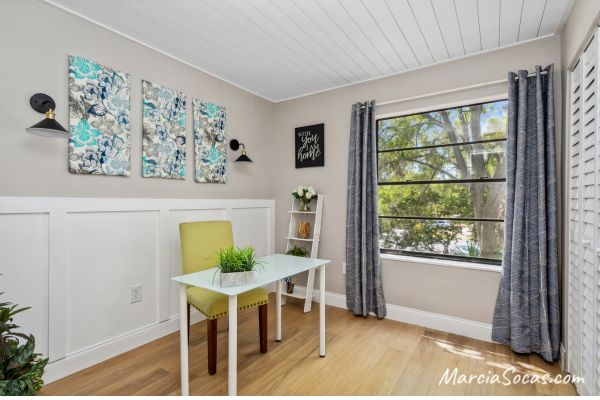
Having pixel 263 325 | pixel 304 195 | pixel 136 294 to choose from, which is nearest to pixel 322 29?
pixel 304 195

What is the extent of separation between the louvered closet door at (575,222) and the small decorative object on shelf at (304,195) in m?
2.13

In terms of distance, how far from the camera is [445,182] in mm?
2840

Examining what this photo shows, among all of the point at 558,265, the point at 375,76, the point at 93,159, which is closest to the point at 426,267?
the point at 558,265

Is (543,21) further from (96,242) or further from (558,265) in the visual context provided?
(96,242)

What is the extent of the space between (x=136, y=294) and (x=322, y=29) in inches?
95.8

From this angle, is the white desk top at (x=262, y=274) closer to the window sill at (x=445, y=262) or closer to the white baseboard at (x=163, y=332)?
the white baseboard at (x=163, y=332)

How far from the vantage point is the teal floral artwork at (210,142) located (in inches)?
113

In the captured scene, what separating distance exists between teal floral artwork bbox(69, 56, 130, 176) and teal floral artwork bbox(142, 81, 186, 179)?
16 centimetres

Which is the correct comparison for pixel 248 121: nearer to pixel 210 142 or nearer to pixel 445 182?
pixel 210 142

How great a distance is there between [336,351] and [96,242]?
75.6 inches

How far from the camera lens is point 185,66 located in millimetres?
2779

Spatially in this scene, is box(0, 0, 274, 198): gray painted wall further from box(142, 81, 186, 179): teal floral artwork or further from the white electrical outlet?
the white electrical outlet


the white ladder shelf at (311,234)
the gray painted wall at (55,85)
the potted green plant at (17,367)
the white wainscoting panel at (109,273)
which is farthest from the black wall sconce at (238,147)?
the potted green plant at (17,367)

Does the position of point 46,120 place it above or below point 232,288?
above
